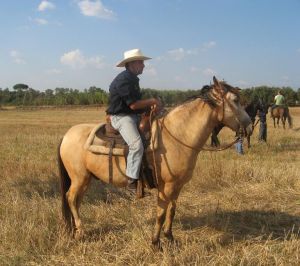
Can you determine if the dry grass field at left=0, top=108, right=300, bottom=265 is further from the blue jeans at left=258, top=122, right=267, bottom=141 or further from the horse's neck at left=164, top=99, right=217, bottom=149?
the blue jeans at left=258, top=122, right=267, bottom=141

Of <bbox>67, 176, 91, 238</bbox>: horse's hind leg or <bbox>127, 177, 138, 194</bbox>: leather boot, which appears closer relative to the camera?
<bbox>127, 177, 138, 194</bbox>: leather boot

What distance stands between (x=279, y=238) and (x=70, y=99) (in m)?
85.5

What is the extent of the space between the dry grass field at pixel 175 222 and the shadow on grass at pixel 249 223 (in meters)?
0.01

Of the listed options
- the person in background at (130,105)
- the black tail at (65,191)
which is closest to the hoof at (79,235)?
the black tail at (65,191)

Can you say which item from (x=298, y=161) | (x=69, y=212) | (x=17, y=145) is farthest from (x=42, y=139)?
(x=69, y=212)

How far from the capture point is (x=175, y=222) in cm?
650

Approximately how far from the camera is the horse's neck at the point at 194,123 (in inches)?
212

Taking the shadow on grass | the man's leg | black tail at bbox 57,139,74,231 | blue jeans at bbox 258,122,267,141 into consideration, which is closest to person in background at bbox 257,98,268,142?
blue jeans at bbox 258,122,267,141

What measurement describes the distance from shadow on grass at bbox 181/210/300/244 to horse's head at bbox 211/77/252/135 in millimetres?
1658

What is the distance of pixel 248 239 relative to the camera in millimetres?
5766

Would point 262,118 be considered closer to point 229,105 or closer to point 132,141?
point 229,105

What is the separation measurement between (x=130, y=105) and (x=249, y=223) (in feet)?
9.32

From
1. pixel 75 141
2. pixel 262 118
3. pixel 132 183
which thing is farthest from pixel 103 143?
pixel 262 118

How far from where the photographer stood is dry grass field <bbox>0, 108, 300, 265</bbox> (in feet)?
16.5
